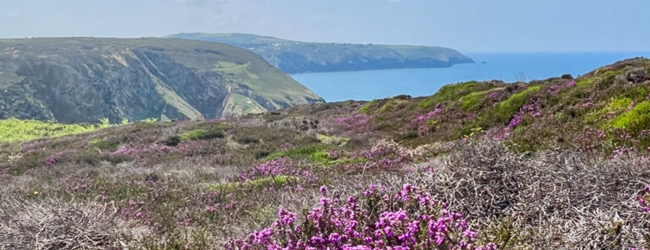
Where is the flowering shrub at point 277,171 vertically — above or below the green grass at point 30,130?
above

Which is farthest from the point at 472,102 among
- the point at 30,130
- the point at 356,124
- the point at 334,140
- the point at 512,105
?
the point at 30,130

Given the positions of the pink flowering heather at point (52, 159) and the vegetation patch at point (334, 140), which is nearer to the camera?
the vegetation patch at point (334, 140)

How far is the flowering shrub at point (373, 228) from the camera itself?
3.15 m

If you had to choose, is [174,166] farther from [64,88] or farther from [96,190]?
[64,88]

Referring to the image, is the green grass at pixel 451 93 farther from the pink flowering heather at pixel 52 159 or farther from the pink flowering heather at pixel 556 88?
the pink flowering heather at pixel 52 159

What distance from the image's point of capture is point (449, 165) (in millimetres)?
5660

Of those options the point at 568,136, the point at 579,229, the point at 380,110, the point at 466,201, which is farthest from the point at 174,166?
the point at 380,110

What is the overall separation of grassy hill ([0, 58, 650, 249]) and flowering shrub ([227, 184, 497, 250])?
1 cm

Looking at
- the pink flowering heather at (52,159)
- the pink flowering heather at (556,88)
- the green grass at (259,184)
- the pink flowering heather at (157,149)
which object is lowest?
the pink flowering heather at (52,159)

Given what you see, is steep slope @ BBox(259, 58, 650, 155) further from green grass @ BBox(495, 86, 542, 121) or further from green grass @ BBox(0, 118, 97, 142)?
green grass @ BBox(0, 118, 97, 142)

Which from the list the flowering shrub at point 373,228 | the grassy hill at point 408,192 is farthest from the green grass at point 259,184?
the flowering shrub at point 373,228

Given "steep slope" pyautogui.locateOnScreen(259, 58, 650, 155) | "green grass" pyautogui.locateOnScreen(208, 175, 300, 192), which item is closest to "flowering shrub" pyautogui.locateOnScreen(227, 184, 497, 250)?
"steep slope" pyautogui.locateOnScreen(259, 58, 650, 155)

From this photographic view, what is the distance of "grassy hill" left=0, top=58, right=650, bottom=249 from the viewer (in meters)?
3.77

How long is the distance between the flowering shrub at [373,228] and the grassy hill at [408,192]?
0.04ft
